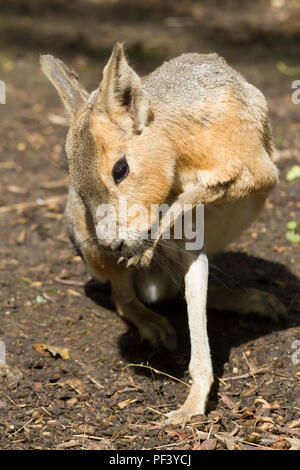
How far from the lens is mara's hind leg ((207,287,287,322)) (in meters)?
4.11

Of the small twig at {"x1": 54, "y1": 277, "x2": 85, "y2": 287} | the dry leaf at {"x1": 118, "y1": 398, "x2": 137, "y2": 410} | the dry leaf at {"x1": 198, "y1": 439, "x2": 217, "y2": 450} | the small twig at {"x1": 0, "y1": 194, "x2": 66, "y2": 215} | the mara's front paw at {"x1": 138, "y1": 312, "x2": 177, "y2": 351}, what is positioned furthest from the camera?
the small twig at {"x1": 0, "y1": 194, "x2": 66, "y2": 215}

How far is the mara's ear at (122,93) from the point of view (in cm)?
305

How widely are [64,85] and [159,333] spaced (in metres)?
1.48

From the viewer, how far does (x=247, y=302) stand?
13.8 feet

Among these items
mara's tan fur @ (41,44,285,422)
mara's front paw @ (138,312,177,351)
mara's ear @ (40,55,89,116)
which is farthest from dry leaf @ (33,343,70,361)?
mara's ear @ (40,55,89,116)

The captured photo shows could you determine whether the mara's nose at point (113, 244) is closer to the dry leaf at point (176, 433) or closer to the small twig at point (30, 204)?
the dry leaf at point (176, 433)

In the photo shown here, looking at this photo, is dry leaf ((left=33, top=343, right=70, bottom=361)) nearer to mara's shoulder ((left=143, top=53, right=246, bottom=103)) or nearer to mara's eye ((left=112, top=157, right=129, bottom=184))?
mara's eye ((left=112, top=157, right=129, bottom=184))

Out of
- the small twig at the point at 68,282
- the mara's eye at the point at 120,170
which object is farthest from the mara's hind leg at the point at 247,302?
the mara's eye at the point at 120,170

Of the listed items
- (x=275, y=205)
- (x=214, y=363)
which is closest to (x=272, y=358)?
(x=214, y=363)

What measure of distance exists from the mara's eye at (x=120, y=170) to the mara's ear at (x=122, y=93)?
0.18m

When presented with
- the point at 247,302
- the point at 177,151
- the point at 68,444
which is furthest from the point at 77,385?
the point at 177,151

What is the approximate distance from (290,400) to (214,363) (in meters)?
0.55

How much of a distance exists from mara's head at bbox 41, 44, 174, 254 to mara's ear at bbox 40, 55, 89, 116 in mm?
345

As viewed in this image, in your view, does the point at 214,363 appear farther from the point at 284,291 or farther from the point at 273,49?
the point at 273,49
